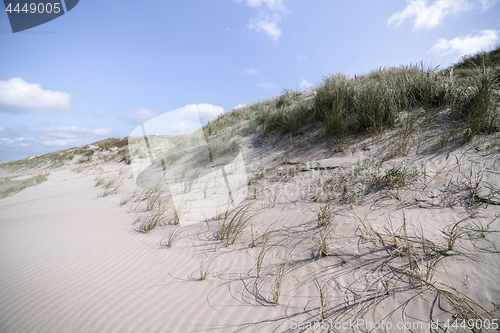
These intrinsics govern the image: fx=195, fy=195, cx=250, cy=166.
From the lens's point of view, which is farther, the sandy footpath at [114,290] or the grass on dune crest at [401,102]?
the grass on dune crest at [401,102]

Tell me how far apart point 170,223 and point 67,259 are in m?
1.05

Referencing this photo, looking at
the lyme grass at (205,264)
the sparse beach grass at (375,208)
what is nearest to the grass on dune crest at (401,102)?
the sparse beach grass at (375,208)

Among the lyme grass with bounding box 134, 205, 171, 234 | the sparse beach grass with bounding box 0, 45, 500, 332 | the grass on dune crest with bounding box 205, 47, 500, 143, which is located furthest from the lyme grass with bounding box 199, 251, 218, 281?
the grass on dune crest with bounding box 205, 47, 500, 143

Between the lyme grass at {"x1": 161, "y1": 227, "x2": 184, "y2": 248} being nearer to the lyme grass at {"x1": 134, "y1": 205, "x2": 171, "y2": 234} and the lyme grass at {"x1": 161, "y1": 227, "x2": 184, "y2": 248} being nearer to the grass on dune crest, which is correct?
the lyme grass at {"x1": 134, "y1": 205, "x2": 171, "y2": 234}

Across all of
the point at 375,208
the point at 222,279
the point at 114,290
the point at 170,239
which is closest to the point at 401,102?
the point at 375,208

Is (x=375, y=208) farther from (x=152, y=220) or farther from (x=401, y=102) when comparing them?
(x=401, y=102)

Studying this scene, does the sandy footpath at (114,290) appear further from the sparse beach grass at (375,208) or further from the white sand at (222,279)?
the sparse beach grass at (375,208)

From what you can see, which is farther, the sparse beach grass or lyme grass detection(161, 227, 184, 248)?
lyme grass detection(161, 227, 184, 248)

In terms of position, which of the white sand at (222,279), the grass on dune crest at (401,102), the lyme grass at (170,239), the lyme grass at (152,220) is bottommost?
the white sand at (222,279)

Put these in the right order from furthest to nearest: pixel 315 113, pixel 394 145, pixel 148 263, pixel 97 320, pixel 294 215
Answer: pixel 315 113 < pixel 394 145 < pixel 294 215 < pixel 148 263 < pixel 97 320

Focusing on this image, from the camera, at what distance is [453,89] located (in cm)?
398

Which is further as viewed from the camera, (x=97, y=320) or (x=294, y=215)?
(x=294, y=215)

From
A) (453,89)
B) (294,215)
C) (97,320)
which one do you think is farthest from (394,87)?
(97,320)

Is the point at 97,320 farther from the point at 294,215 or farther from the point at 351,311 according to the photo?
the point at 294,215
